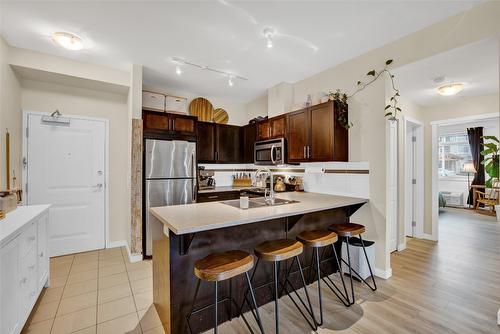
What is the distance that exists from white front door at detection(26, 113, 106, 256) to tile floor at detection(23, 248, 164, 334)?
1.37 ft

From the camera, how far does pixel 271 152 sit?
3746 millimetres

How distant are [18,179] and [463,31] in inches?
214

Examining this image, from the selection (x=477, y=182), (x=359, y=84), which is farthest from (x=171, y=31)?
(x=477, y=182)

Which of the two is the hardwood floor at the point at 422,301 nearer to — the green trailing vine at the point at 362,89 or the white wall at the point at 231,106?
the green trailing vine at the point at 362,89

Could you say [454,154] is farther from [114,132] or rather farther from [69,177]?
[69,177]

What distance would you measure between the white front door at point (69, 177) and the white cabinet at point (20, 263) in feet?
4.20

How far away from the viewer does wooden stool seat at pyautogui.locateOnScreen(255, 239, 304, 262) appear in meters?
1.75

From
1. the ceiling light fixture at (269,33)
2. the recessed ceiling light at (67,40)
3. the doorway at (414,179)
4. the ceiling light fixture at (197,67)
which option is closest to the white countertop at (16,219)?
the recessed ceiling light at (67,40)

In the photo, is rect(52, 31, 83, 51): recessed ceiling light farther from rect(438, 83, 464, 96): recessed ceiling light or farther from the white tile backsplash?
rect(438, 83, 464, 96): recessed ceiling light

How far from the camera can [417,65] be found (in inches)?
101

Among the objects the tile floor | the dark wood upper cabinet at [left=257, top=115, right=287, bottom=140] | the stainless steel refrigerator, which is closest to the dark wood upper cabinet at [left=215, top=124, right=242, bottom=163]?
the dark wood upper cabinet at [left=257, top=115, right=287, bottom=140]

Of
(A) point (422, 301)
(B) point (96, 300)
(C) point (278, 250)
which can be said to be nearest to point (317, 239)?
(C) point (278, 250)

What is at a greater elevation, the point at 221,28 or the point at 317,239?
the point at 221,28

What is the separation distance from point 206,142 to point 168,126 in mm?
874
